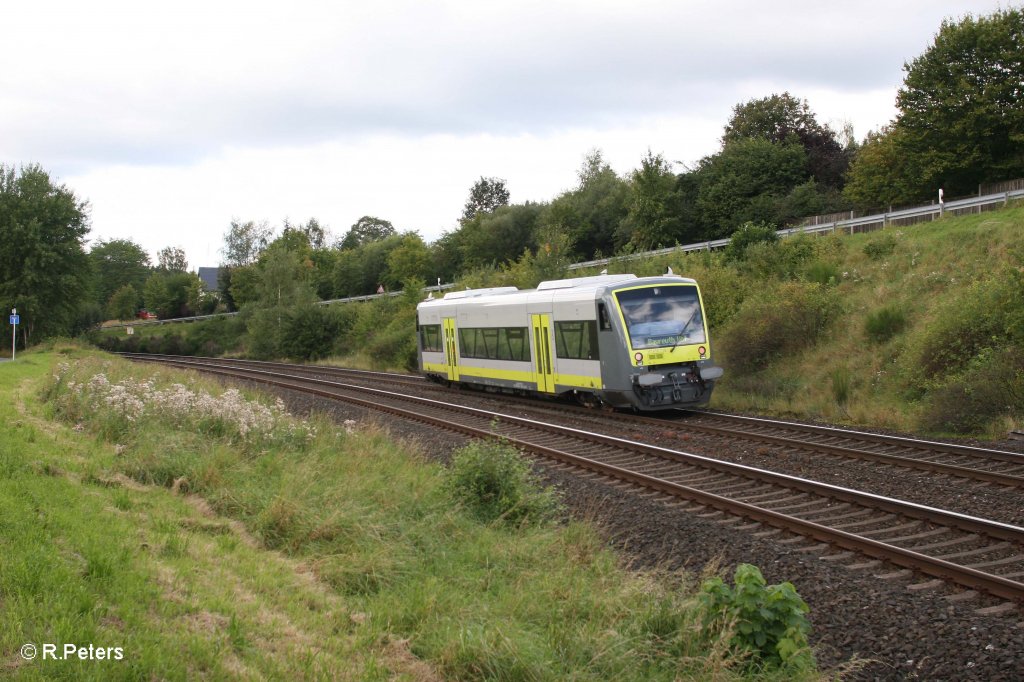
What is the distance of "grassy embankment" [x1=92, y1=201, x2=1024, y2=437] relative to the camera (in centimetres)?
1488

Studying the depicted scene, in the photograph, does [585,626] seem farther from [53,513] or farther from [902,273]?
[902,273]

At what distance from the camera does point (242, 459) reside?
10930 mm

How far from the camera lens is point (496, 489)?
33.1 ft

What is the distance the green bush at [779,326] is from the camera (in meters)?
21.0

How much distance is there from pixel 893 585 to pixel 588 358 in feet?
39.0

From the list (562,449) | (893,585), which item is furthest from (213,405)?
(893,585)

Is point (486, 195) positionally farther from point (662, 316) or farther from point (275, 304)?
point (662, 316)

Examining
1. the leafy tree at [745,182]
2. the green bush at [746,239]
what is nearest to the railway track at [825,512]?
the green bush at [746,239]

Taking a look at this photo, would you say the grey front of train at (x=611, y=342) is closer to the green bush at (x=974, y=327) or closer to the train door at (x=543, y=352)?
the train door at (x=543, y=352)

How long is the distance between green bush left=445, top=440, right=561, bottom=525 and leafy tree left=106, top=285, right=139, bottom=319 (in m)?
102

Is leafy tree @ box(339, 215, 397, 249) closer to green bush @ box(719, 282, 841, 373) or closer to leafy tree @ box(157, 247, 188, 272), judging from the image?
leafy tree @ box(157, 247, 188, 272)

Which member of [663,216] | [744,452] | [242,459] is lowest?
[744,452]

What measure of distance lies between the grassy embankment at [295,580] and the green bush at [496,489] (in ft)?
0.88

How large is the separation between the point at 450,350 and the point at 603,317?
382 inches
